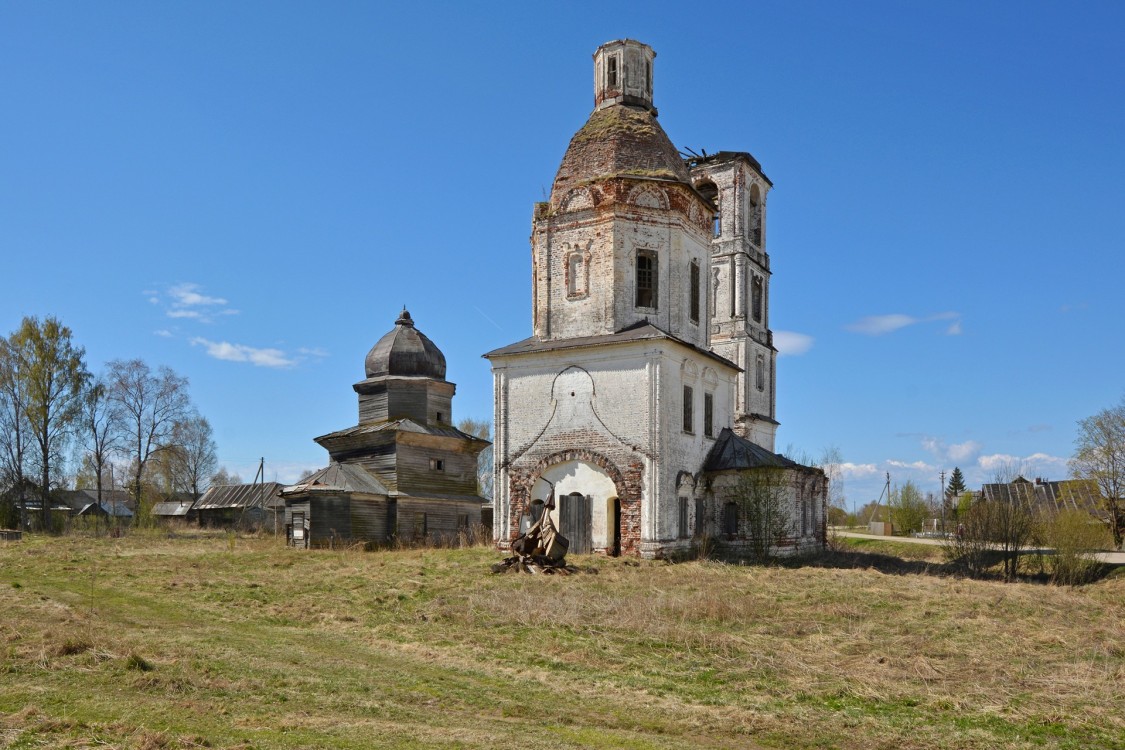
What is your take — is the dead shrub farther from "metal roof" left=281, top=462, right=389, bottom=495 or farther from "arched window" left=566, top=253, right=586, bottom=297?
"metal roof" left=281, top=462, right=389, bottom=495

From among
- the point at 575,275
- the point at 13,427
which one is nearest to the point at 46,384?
the point at 13,427

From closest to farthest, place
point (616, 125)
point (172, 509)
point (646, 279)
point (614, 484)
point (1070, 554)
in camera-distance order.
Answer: point (1070, 554)
point (614, 484)
point (646, 279)
point (616, 125)
point (172, 509)

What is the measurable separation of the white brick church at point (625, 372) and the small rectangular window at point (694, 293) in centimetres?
6

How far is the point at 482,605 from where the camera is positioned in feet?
48.9

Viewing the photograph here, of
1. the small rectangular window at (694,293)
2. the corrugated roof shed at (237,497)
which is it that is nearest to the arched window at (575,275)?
the small rectangular window at (694,293)

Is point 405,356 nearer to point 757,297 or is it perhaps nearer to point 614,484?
point 614,484

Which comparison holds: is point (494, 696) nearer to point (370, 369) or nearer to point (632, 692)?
point (632, 692)

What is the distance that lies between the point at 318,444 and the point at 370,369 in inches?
137

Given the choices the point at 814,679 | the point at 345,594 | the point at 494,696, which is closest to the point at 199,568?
the point at 345,594

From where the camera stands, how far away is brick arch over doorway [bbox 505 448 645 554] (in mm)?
23969

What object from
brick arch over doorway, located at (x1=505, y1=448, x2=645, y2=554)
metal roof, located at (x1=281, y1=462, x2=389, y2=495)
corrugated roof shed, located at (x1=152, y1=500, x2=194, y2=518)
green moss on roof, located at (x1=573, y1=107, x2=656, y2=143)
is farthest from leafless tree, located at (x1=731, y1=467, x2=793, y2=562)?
corrugated roof shed, located at (x1=152, y1=500, x2=194, y2=518)

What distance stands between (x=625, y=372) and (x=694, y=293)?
468 cm

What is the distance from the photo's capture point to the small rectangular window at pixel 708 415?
27.0m

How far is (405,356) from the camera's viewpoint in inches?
1391
